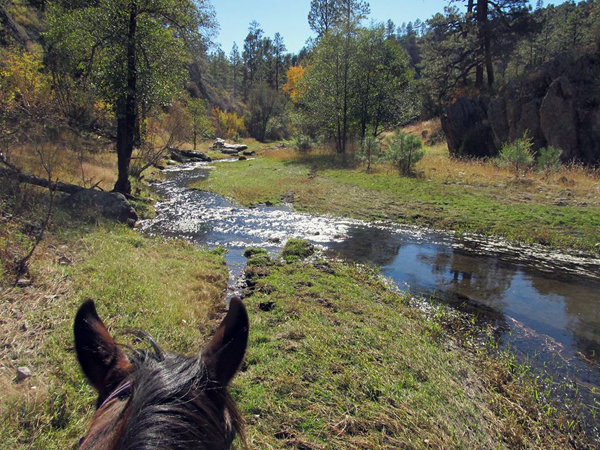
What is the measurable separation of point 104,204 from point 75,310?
6846 millimetres

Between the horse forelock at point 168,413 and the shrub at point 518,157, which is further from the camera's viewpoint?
the shrub at point 518,157

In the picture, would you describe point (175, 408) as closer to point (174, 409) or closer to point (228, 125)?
point (174, 409)

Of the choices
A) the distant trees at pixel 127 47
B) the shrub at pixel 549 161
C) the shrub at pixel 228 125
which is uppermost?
the shrub at pixel 228 125

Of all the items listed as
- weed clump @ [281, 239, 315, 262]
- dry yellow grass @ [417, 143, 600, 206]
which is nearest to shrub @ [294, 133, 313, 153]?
dry yellow grass @ [417, 143, 600, 206]

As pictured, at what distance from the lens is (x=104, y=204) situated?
33.9 feet

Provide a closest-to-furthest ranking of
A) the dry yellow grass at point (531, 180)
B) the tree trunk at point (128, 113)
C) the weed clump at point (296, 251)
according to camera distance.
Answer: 1. the weed clump at point (296, 251)
2. the tree trunk at point (128, 113)
3. the dry yellow grass at point (531, 180)

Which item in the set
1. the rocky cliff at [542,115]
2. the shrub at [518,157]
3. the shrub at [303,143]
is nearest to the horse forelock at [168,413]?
the shrub at [518,157]

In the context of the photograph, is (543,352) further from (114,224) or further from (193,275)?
(114,224)

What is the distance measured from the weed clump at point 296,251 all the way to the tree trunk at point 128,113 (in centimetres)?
786

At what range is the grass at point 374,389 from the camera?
3.11m

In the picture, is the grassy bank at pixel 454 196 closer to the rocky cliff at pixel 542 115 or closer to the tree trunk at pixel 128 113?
the rocky cliff at pixel 542 115

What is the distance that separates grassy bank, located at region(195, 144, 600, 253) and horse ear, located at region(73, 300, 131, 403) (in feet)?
36.5

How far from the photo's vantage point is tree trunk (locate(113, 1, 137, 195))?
37.3 ft

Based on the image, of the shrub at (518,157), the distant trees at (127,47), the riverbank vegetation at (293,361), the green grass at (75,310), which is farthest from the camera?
the shrub at (518,157)
